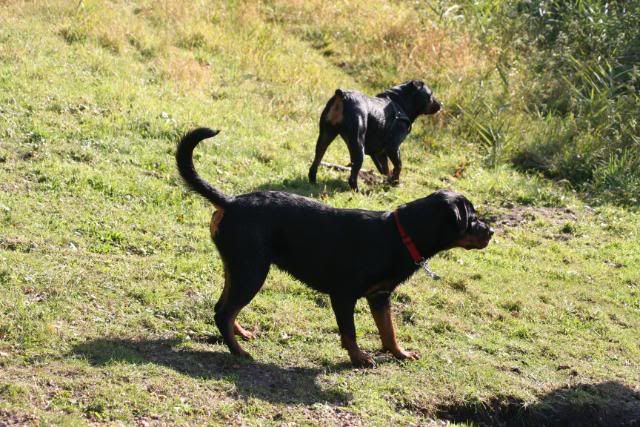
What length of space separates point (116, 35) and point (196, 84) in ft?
5.24

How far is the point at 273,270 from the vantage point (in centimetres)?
897

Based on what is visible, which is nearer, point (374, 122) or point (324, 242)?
point (324, 242)

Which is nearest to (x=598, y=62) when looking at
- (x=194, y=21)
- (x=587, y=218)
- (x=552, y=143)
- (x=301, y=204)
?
(x=552, y=143)

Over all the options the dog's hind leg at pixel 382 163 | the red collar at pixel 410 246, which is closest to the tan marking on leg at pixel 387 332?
the red collar at pixel 410 246

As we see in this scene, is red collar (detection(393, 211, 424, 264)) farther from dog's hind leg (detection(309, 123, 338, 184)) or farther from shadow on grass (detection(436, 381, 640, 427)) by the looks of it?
dog's hind leg (detection(309, 123, 338, 184))

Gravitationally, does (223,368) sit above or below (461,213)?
below

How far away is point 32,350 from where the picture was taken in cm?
671

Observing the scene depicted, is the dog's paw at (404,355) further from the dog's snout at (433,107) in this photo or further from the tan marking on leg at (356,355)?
the dog's snout at (433,107)

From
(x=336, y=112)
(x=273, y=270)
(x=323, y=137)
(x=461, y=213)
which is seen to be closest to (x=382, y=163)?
(x=323, y=137)

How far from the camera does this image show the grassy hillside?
6797 mm

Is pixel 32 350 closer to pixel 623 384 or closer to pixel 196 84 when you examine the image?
pixel 623 384

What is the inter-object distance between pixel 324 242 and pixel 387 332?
89 centimetres

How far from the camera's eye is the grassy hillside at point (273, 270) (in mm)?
6797

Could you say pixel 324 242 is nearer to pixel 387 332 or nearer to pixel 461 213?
pixel 387 332
